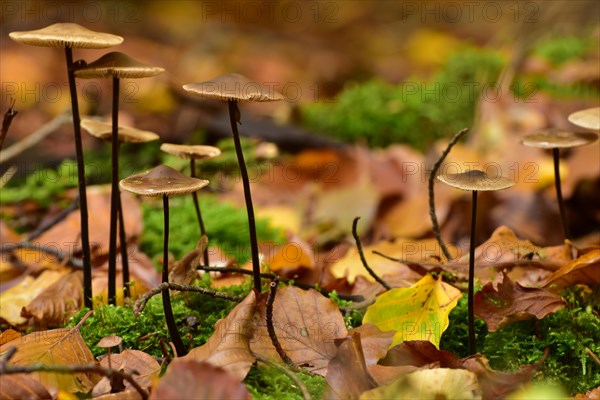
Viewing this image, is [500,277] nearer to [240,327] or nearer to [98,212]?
[240,327]

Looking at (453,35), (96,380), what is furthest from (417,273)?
(453,35)

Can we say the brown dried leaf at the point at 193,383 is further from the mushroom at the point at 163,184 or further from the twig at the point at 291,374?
the mushroom at the point at 163,184

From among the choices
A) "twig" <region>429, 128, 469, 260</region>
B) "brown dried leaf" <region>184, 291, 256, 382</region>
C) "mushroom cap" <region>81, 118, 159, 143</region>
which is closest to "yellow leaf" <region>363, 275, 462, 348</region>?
"twig" <region>429, 128, 469, 260</region>

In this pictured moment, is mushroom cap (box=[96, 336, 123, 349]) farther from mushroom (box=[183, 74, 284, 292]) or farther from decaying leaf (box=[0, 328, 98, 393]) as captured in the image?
mushroom (box=[183, 74, 284, 292])

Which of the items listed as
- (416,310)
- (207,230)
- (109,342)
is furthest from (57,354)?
(207,230)

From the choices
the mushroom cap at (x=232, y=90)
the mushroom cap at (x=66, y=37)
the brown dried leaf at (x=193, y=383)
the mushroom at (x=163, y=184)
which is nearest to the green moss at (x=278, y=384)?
the brown dried leaf at (x=193, y=383)

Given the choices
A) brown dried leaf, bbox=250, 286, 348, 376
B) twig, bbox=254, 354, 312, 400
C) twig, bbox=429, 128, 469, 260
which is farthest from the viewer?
twig, bbox=429, 128, 469, 260
